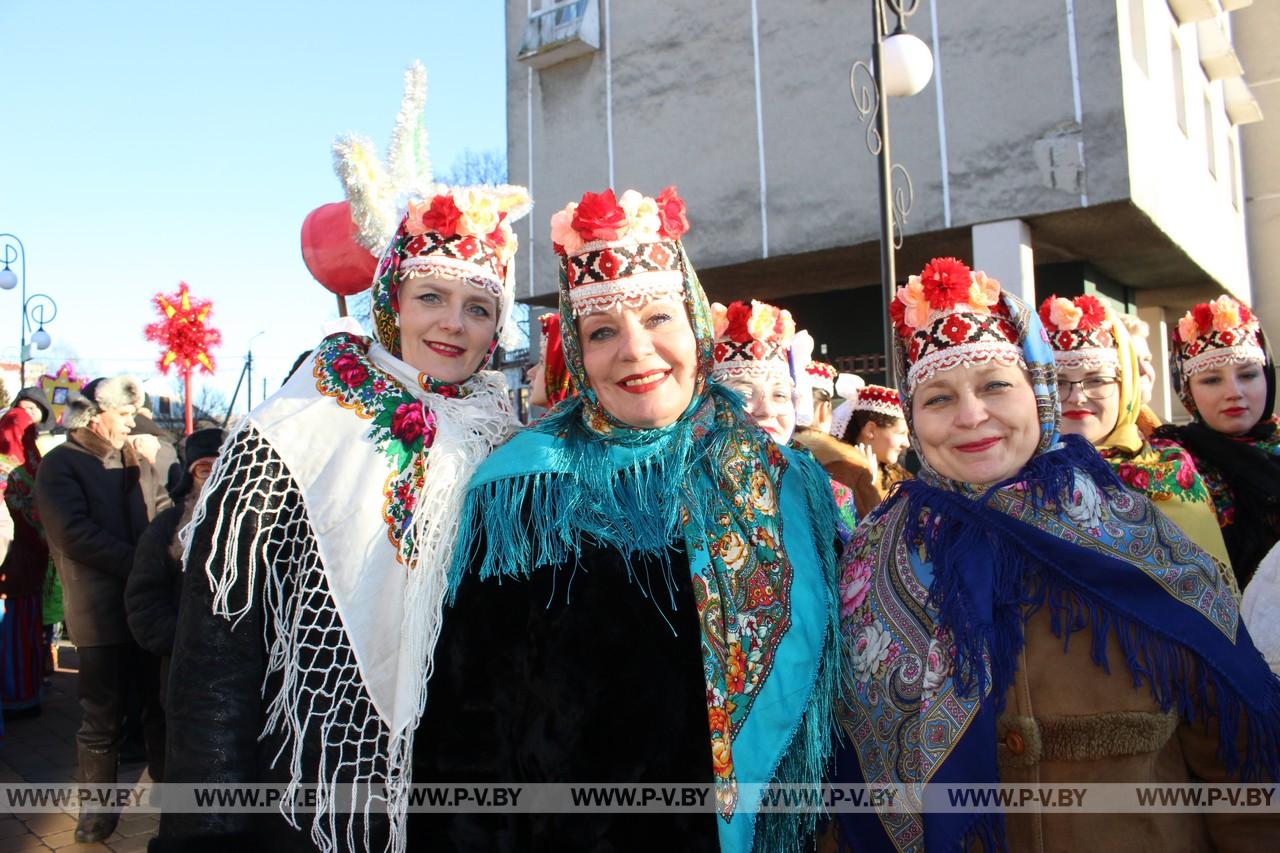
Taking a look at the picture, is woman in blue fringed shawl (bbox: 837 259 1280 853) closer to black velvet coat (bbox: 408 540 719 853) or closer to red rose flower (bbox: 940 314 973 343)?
red rose flower (bbox: 940 314 973 343)

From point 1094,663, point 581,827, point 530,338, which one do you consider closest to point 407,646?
point 581,827

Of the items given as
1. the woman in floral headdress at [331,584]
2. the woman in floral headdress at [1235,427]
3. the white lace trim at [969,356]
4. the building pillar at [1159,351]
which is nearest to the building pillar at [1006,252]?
the building pillar at [1159,351]

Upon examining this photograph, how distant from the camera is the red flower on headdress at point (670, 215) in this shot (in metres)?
2.05

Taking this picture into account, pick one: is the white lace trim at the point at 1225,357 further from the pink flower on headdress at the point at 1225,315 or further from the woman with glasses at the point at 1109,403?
the woman with glasses at the point at 1109,403

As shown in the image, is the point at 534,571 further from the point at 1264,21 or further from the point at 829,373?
the point at 1264,21

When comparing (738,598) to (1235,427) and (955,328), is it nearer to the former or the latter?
(955,328)

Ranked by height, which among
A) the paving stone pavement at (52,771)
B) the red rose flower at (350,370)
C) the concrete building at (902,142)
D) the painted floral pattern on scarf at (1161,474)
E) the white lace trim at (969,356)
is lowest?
the paving stone pavement at (52,771)

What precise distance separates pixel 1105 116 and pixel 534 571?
9.79 m

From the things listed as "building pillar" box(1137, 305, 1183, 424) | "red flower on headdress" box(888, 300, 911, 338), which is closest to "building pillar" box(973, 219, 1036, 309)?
"building pillar" box(1137, 305, 1183, 424)

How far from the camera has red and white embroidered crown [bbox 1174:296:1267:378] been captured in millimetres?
3547

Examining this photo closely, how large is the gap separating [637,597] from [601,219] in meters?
0.84

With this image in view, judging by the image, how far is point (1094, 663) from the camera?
180cm

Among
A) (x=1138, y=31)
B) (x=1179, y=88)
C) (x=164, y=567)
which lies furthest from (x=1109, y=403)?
(x=1179, y=88)

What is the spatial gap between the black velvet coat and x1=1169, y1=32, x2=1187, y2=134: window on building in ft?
41.7
